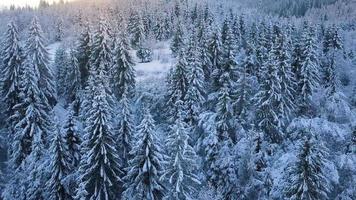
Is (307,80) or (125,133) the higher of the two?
(307,80)

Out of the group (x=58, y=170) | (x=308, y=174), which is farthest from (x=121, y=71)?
(x=308, y=174)

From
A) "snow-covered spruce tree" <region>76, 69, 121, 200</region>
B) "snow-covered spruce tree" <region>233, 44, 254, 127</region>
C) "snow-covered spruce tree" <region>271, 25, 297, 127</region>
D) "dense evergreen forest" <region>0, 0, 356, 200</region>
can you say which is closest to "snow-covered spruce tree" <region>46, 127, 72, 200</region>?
"dense evergreen forest" <region>0, 0, 356, 200</region>

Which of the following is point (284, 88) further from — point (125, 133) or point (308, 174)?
point (125, 133)

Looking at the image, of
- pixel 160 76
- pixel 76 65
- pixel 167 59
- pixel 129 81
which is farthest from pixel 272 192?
pixel 167 59

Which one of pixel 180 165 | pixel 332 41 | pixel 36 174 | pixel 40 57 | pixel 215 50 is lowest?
pixel 36 174

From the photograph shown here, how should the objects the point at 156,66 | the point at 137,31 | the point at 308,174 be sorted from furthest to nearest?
the point at 137,31, the point at 156,66, the point at 308,174

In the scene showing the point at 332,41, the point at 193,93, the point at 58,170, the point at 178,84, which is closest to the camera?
the point at 58,170

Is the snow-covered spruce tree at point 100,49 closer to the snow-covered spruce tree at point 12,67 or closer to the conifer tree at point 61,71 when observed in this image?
the conifer tree at point 61,71
